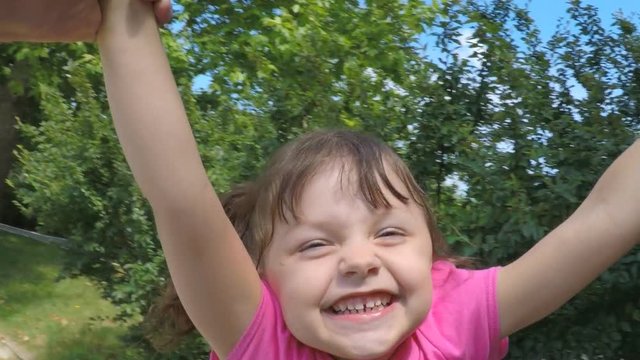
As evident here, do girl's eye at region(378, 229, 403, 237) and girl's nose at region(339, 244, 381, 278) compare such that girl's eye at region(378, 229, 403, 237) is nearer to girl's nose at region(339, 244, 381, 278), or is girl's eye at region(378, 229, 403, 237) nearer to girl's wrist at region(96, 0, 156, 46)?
Result: girl's nose at region(339, 244, 381, 278)

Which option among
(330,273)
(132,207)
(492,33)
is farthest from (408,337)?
(132,207)

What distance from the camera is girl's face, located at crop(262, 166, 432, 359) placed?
1494mm

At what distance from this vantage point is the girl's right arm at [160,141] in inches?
53.6

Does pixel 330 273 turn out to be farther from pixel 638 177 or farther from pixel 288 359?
pixel 638 177

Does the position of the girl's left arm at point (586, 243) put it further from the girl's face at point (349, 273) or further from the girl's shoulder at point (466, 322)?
the girl's face at point (349, 273)

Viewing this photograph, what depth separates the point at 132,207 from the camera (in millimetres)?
4316

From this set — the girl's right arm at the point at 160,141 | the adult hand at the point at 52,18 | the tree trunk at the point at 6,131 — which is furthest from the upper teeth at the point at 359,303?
the tree trunk at the point at 6,131

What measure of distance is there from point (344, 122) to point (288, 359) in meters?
2.23

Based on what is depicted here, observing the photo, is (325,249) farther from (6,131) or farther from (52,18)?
(6,131)

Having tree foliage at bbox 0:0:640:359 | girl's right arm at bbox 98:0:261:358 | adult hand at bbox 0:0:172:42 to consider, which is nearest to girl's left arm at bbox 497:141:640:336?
girl's right arm at bbox 98:0:261:358

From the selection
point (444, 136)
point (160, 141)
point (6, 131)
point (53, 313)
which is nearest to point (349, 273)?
point (160, 141)

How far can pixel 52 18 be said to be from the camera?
52.4 inches

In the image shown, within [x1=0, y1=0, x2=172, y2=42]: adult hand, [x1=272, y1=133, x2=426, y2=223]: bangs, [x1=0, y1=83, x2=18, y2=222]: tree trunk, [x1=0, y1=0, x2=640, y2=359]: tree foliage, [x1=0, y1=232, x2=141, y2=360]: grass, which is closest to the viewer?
[x1=0, y1=0, x2=172, y2=42]: adult hand

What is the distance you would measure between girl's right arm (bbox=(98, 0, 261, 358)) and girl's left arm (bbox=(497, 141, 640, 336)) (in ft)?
1.85
